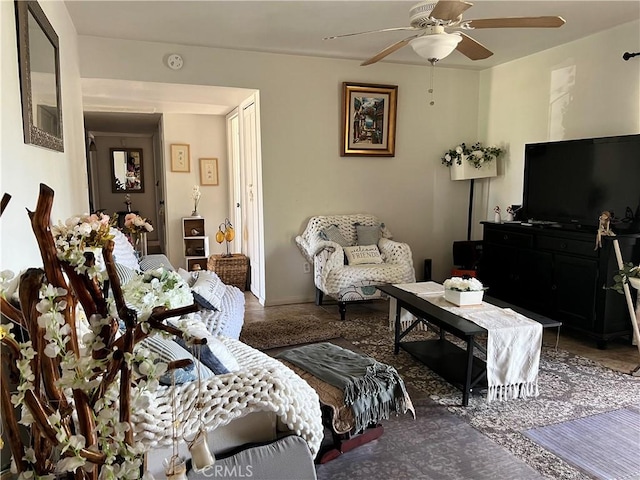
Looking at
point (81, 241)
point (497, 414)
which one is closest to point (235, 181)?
point (497, 414)

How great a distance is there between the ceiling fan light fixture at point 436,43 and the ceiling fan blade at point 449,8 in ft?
0.90

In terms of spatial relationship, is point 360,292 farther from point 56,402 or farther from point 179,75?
point 56,402

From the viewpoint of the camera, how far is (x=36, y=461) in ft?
3.51

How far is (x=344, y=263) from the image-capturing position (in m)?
4.51

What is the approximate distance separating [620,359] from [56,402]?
3621 millimetres

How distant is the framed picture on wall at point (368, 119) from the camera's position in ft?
15.7

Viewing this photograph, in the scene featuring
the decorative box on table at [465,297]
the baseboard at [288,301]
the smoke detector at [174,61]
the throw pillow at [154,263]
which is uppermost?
the smoke detector at [174,61]

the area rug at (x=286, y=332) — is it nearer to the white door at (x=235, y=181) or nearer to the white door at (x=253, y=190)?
the white door at (x=253, y=190)

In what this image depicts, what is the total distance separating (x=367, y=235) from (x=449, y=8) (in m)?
2.75

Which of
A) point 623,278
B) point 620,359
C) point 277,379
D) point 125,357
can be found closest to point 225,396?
point 277,379

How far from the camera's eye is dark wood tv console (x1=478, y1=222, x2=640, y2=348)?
342cm

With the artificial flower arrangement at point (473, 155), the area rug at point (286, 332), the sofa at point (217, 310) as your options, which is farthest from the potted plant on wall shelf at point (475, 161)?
the sofa at point (217, 310)

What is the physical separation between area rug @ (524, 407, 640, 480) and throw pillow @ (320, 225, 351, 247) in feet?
8.53

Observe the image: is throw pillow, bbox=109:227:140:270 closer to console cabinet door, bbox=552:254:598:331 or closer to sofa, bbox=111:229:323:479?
sofa, bbox=111:229:323:479
